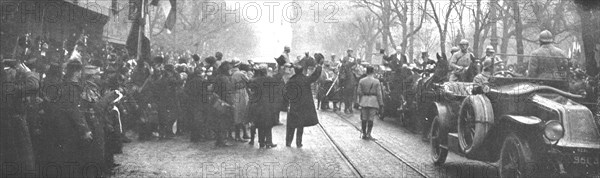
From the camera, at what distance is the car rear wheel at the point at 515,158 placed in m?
7.06

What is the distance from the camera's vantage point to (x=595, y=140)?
22.7 feet

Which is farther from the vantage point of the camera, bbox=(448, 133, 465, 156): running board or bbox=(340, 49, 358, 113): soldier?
bbox=(340, 49, 358, 113): soldier

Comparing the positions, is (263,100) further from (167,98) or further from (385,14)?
(385,14)

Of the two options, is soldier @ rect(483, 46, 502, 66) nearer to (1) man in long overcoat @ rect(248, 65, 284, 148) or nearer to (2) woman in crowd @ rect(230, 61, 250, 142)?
(1) man in long overcoat @ rect(248, 65, 284, 148)

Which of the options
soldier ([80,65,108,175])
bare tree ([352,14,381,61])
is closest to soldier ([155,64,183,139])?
soldier ([80,65,108,175])

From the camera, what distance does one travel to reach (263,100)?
1189cm

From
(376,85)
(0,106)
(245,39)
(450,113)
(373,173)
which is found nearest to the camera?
(0,106)

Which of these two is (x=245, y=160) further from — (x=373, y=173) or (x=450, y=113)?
(x=450, y=113)

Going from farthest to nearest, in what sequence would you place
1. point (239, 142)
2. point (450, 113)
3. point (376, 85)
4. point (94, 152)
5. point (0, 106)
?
point (376, 85) < point (239, 142) < point (450, 113) < point (94, 152) < point (0, 106)

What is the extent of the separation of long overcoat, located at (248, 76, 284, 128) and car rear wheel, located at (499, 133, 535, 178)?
5.17 m

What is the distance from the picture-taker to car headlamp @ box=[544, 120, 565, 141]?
6836 mm

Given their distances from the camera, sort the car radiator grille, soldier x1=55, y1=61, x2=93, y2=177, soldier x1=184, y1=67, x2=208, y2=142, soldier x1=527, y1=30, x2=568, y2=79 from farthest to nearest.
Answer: soldier x1=184, y1=67, x2=208, y2=142 < soldier x1=527, y1=30, x2=568, y2=79 < soldier x1=55, y1=61, x2=93, y2=177 < the car radiator grille

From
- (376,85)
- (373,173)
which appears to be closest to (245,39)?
(376,85)

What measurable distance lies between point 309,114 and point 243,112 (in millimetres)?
1605
